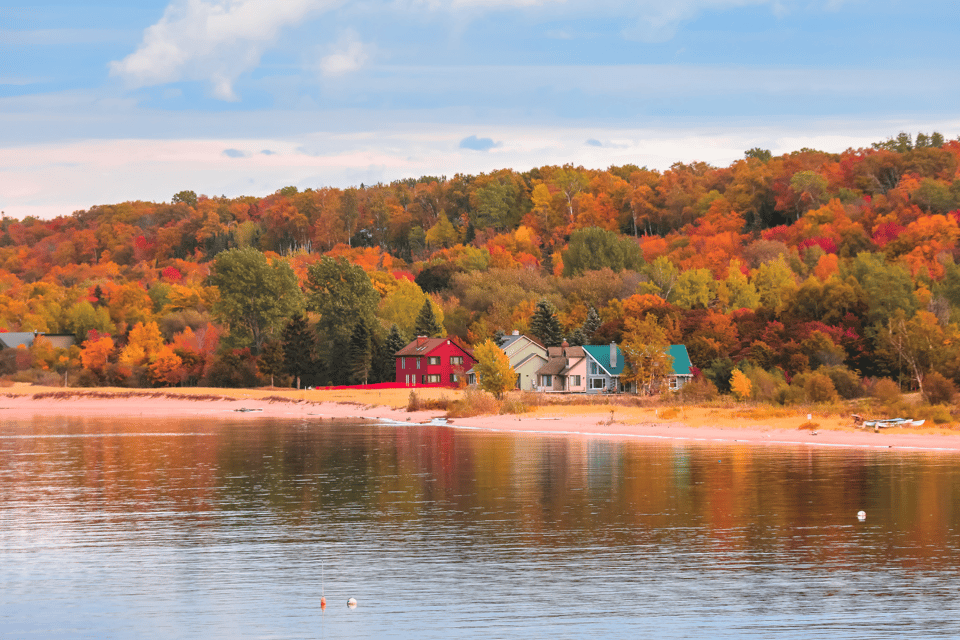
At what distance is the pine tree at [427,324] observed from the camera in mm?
117188

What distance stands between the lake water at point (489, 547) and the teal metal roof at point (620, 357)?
43.7 meters

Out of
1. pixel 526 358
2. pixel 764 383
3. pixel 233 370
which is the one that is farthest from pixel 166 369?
pixel 764 383

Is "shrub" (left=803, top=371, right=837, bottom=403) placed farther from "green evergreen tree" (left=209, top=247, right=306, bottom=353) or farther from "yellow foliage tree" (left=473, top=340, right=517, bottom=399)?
"green evergreen tree" (left=209, top=247, right=306, bottom=353)

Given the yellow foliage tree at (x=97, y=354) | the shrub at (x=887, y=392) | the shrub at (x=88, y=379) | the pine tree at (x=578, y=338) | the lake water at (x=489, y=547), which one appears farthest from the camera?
the yellow foliage tree at (x=97, y=354)

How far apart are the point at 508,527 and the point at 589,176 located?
553ft

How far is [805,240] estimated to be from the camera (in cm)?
12800

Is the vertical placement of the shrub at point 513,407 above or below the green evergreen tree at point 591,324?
below

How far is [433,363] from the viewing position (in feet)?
353

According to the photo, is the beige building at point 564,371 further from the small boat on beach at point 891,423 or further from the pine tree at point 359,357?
the small boat on beach at point 891,423

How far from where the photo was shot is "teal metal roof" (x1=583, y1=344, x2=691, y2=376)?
8888cm

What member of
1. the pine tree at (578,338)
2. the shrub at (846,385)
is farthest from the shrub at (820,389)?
the pine tree at (578,338)

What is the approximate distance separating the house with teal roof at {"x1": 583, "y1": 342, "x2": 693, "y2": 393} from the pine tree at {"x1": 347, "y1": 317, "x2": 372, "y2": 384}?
Answer: 26172 mm

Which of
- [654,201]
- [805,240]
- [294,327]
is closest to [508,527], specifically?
[294,327]

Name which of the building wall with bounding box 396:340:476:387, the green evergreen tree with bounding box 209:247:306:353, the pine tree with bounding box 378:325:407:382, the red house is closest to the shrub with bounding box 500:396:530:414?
the red house
